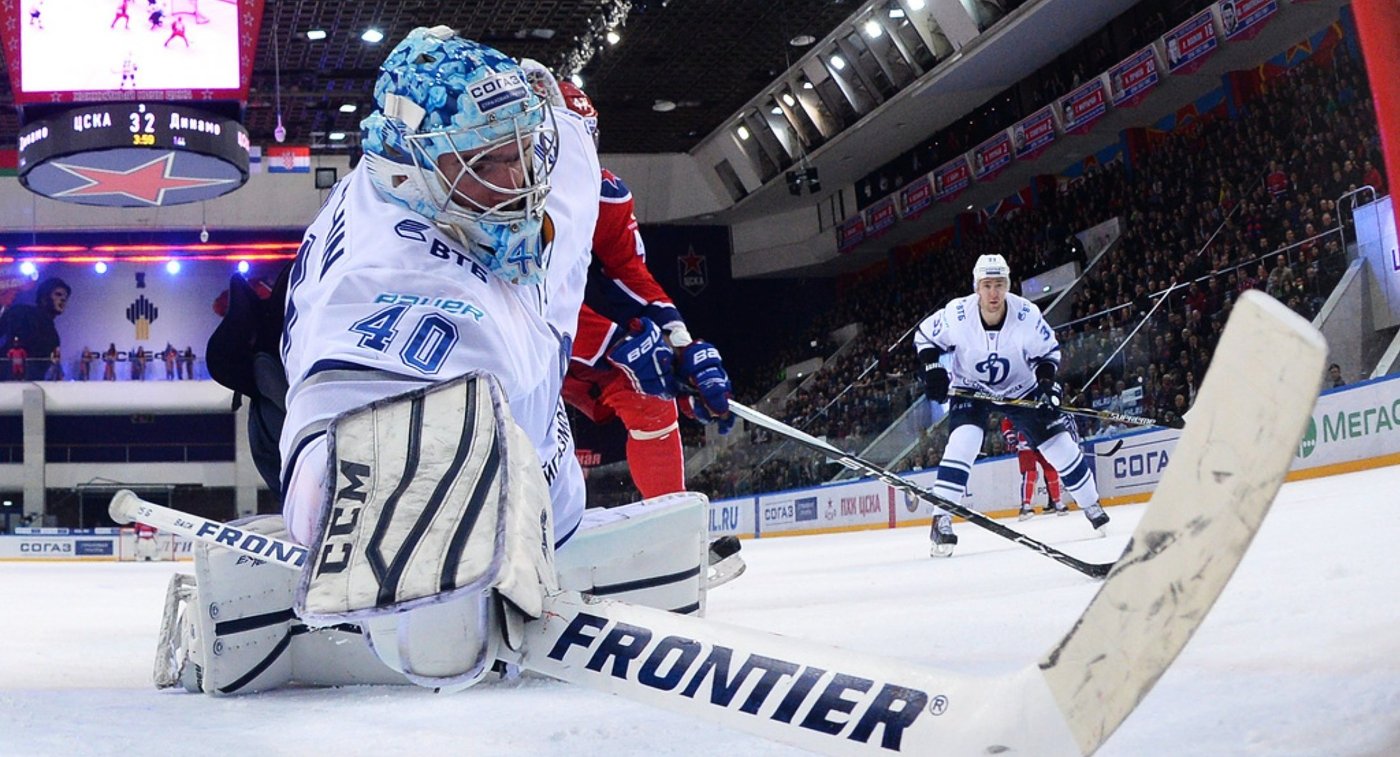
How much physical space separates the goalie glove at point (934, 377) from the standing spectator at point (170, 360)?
18098mm

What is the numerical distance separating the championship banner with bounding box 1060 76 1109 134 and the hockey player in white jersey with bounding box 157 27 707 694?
12034 millimetres

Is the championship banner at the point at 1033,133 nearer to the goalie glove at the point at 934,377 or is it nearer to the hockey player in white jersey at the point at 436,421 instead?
the goalie glove at the point at 934,377

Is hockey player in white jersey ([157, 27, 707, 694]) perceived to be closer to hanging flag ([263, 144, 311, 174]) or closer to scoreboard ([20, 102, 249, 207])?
scoreboard ([20, 102, 249, 207])

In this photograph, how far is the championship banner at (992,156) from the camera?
50.3 ft

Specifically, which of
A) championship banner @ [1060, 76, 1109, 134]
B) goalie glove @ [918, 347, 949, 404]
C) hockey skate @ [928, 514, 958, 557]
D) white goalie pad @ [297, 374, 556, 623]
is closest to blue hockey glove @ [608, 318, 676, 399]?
white goalie pad @ [297, 374, 556, 623]

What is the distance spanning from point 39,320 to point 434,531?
23546mm

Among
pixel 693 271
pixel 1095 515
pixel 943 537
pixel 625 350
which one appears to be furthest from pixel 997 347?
pixel 693 271

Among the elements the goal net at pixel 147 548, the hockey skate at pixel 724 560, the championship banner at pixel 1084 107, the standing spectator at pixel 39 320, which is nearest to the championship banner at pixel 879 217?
the championship banner at pixel 1084 107

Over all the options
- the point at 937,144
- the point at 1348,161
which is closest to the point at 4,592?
the point at 1348,161

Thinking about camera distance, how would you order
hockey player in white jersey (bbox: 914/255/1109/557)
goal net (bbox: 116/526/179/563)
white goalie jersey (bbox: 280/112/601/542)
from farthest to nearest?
goal net (bbox: 116/526/179/563) < hockey player in white jersey (bbox: 914/255/1109/557) < white goalie jersey (bbox: 280/112/601/542)

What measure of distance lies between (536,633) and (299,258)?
0.79 meters

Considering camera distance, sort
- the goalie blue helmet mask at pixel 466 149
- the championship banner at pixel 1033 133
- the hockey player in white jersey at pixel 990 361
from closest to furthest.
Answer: the goalie blue helmet mask at pixel 466 149 < the hockey player in white jersey at pixel 990 361 < the championship banner at pixel 1033 133

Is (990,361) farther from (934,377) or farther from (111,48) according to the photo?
(111,48)

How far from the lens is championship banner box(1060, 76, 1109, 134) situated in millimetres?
13359
